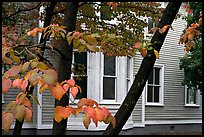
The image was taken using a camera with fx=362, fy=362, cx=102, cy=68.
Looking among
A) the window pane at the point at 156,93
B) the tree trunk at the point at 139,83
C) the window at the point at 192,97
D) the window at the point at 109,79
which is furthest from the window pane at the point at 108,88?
the tree trunk at the point at 139,83

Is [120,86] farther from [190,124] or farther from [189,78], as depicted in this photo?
[190,124]

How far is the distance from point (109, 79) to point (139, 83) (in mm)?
9791

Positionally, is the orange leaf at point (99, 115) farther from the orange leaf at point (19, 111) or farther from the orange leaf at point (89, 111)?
the orange leaf at point (19, 111)

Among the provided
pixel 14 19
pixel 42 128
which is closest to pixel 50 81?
pixel 14 19

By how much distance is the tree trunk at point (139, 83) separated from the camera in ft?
11.9

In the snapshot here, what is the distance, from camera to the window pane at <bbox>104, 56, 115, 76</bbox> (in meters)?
13.6

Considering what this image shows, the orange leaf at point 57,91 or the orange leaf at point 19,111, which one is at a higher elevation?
the orange leaf at point 57,91

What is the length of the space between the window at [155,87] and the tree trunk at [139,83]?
14011 mm

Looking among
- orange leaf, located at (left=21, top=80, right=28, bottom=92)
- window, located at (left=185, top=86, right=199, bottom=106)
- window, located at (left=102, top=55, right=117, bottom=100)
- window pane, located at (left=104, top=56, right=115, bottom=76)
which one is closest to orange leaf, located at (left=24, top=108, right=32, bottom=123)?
orange leaf, located at (left=21, top=80, right=28, bottom=92)

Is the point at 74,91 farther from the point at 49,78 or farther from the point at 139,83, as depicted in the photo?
the point at 139,83

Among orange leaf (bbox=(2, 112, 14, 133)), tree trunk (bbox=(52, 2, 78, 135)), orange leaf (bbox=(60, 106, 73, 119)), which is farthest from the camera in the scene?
tree trunk (bbox=(52, 2, 78, 135))

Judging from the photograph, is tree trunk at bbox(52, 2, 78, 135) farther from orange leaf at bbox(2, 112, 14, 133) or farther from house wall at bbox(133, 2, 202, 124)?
house wall at bbox(133, 2, 202, 124)

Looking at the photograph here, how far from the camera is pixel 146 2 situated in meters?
9.42

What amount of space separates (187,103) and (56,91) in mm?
18539
